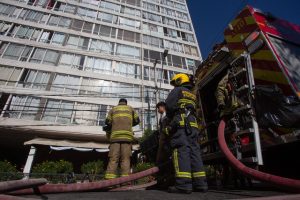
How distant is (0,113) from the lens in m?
15.0

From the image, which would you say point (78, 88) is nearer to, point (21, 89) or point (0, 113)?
point (21, 89)

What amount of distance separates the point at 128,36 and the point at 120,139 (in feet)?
72.4

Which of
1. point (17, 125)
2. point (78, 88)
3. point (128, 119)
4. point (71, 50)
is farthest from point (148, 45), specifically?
point (128, 119)

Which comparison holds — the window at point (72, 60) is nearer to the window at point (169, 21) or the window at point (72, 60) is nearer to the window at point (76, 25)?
the window at point (76, 25)

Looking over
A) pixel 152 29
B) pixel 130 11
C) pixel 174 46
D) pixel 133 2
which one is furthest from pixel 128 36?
pixel 133 2

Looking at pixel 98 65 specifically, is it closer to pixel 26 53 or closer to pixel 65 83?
pixel 65 83

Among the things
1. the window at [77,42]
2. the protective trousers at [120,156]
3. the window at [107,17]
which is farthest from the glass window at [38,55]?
the protective trousers at [120,156]

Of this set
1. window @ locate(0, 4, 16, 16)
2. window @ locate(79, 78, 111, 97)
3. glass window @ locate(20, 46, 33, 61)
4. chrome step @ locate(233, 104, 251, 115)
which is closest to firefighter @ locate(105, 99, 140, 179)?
chrome step @ locate(233, 104, 251, 115)

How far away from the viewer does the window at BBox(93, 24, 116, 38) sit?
2328 centimetres

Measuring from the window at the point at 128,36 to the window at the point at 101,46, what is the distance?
2128 mm

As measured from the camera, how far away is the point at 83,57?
2045cm

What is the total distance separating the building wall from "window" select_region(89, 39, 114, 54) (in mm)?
106

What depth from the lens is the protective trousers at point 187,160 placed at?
2.47 metres

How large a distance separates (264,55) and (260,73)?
9.6 inches
